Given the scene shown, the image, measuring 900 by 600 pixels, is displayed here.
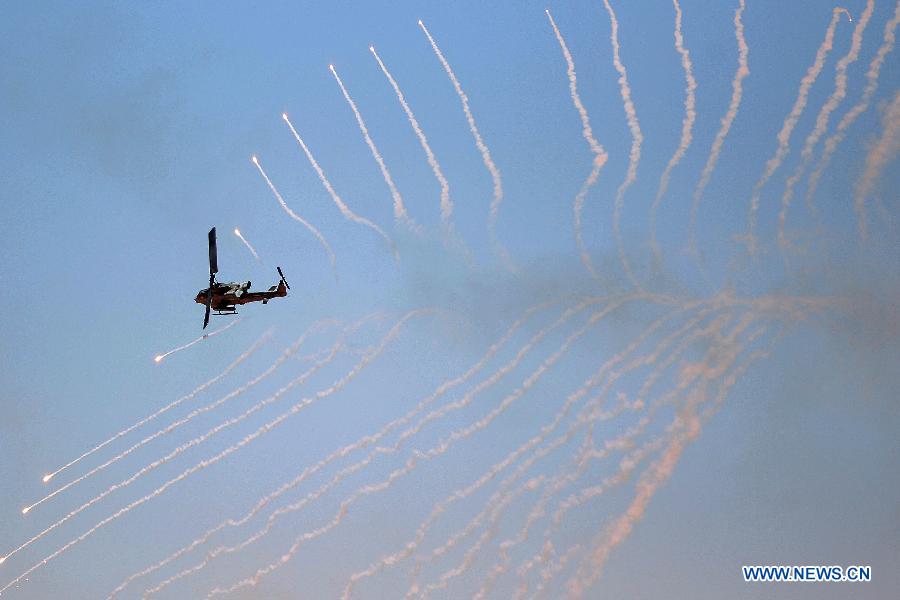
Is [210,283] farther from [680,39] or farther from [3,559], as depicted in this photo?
[680,39]

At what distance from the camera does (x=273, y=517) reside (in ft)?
216

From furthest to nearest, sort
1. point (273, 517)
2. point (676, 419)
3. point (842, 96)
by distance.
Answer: point (273, 517) → point (676, 419) → point (842, 96)

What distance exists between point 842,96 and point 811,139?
252 centimetres

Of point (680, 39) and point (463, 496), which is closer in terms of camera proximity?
point (680, 39)

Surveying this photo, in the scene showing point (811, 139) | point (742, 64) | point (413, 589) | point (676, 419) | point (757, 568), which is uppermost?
point (742, 64)

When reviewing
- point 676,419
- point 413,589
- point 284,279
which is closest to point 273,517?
point 413,589

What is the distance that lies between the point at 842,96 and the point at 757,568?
93.4 feet

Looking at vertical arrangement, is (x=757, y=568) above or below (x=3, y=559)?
below

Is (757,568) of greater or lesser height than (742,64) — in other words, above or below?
below

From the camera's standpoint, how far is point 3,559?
67.1m

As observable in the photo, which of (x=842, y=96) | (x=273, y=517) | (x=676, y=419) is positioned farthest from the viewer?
(x=273, y=517)

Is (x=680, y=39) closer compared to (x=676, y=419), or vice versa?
(x=680, y=39)

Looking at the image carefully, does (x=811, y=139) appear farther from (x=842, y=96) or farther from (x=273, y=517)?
(x=273, y=517)

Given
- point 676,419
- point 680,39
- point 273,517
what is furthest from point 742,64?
point 273,517
